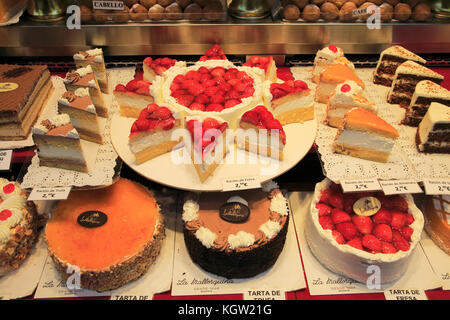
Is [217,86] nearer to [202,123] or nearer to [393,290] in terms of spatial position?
[202,123]

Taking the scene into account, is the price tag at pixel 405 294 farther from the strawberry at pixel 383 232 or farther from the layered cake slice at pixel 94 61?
the layered cake slice at pixel 94 61

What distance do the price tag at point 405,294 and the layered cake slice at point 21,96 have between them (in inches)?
114

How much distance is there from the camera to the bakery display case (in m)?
2.47

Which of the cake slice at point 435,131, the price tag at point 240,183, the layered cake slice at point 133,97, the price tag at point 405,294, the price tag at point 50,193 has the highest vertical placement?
the layered cake slice at point 133,97

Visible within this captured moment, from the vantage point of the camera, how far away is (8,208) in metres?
2.59

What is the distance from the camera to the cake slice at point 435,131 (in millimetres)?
2641

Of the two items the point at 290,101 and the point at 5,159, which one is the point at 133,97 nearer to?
the point at 5,159

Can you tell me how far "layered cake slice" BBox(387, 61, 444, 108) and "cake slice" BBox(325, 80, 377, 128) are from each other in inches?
17.0

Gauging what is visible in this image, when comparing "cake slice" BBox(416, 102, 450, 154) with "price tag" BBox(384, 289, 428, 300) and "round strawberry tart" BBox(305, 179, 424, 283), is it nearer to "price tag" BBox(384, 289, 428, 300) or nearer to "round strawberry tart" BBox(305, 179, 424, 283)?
"round strawberry tart" BBox(305, 179, 424, 283)

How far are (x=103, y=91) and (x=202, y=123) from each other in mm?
1364

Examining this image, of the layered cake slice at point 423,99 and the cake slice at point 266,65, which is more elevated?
the cake slice at point 266,65

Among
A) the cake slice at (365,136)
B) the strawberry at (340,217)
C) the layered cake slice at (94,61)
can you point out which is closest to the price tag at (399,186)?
the cake slice at (365,136)

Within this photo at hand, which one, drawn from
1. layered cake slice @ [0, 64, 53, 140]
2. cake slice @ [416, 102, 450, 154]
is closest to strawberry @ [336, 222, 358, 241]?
cake slice @ [416, 102, 450, 154]

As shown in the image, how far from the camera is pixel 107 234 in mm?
2557
